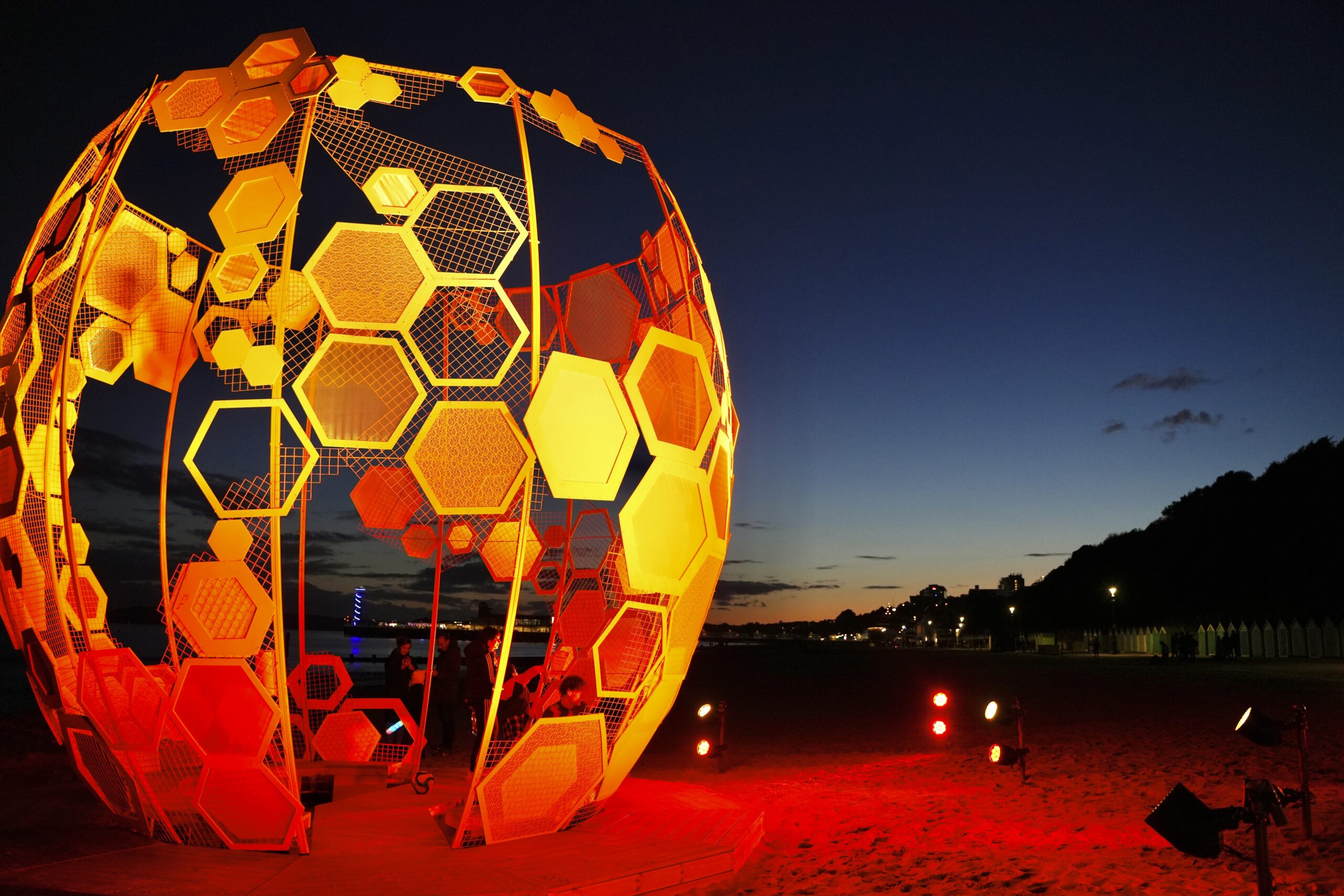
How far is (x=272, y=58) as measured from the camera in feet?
19.9

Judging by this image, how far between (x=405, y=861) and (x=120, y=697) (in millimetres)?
2186

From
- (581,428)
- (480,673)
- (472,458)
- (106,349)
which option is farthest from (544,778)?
(106,349)

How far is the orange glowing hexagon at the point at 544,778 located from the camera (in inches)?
239

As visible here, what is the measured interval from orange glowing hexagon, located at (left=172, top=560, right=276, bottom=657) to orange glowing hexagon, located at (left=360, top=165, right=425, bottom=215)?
2.44 meters

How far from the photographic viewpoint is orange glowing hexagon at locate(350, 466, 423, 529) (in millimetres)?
10688

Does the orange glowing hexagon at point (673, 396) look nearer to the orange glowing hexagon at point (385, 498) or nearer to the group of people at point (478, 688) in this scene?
the group of people at point (478, 688)

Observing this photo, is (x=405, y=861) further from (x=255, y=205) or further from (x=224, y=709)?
(x=255, y=205)

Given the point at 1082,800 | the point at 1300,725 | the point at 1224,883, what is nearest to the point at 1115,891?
the point at 1224,883

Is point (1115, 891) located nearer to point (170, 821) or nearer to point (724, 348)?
point (724, 348)

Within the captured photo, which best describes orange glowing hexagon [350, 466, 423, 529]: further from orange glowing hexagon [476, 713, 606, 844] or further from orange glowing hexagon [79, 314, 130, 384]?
orange glowing hexagon [476, 713, 606, 844]

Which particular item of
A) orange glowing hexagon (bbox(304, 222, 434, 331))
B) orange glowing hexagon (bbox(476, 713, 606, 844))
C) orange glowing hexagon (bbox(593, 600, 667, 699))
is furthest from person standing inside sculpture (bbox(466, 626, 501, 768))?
orange glowing hexagon (bbox(304, 222, 434, 331))

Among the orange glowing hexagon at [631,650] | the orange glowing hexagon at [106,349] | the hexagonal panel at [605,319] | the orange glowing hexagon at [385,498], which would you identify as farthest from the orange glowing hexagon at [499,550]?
the orange glowing hexagon at [106,349]

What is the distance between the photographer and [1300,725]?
6750 mm

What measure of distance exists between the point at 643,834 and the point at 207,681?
305cm
